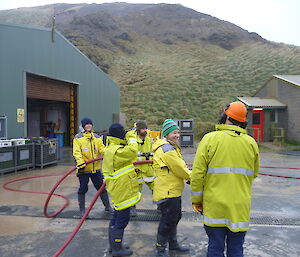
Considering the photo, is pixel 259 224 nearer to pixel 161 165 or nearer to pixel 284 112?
pixel 161 165

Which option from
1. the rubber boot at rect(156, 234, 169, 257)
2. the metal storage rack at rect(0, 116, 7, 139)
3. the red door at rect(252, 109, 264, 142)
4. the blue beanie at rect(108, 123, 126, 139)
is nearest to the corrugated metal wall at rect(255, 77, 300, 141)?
the red door at rect(252, 109, 264, 142)

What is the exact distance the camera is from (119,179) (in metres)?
3.69

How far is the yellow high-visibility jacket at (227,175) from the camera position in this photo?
2684 millimetres

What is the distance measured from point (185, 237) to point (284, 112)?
57.4 ft

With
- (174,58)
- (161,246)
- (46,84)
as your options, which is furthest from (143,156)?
(174,58)

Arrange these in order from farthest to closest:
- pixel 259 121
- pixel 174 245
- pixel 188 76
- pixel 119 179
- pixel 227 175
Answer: pixel 188 76
pixel 259 121
pixel 174 245
pixel 119 179
pixel 227 175

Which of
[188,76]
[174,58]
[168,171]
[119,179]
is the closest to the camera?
[168,171]

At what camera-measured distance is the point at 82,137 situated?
5.36 m

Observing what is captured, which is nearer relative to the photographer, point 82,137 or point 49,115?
point 82,137

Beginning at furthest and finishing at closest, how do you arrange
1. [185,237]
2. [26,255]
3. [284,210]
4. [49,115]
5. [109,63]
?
1. [109,63]
2. [49,115]
3. [284,210]
4. [185,237]
5. [26,255]

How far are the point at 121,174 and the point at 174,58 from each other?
59.4 m

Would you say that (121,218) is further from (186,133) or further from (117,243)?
(186,133)

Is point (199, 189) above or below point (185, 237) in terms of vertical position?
above

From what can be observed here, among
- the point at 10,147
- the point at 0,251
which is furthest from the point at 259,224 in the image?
the point at 10,147
